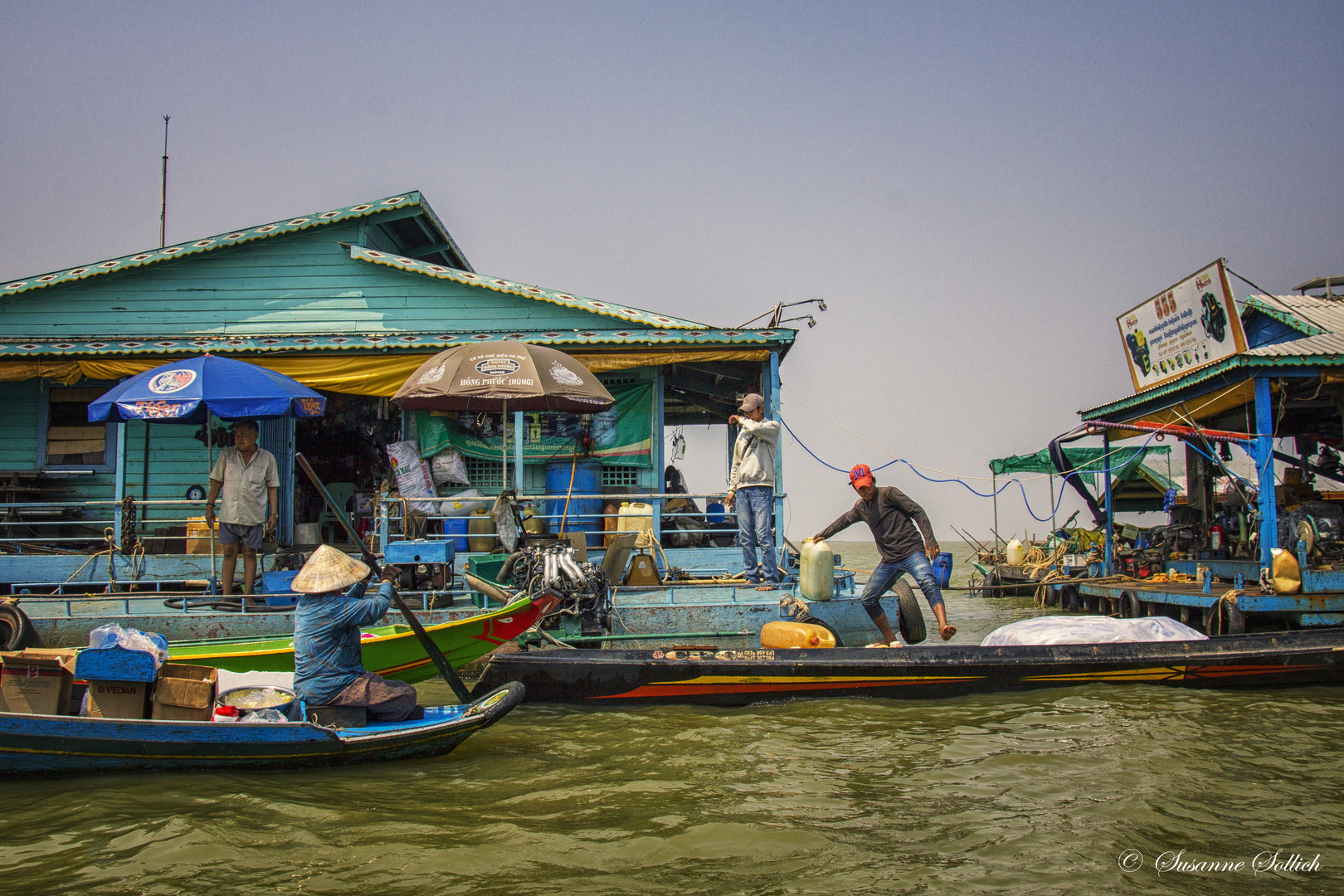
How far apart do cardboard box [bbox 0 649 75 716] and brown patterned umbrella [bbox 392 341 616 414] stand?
412 cm

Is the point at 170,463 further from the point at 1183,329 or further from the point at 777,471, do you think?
the point at 1183,329

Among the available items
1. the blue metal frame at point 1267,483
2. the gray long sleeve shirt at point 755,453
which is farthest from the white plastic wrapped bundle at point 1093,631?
the blue metal frame at point 1267,483

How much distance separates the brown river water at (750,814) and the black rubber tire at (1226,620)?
3424 mm

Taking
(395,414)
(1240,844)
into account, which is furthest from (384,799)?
(395,414)

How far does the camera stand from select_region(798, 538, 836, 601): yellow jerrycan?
8773 millimetres

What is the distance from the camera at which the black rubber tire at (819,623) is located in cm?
828

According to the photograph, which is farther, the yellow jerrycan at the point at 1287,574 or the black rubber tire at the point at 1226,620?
the black rubber tire at the point at 1226,620

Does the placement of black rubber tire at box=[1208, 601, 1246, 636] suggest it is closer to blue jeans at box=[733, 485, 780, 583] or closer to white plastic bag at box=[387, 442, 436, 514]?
blue jeans at box=[733, 485, 780, 583]

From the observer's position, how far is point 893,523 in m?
8.29

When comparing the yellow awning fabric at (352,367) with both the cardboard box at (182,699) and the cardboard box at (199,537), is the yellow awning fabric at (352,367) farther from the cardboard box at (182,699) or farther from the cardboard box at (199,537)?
the cardboard box at (182,699)

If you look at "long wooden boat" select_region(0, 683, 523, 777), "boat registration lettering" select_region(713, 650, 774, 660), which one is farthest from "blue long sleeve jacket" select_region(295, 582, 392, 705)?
"boat registration lettering" select_region(713, 650, 774, 660)

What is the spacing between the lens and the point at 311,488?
1344 centimetres

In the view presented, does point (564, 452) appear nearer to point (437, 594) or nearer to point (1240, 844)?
point (437, 594)

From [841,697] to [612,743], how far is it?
2.18 m
